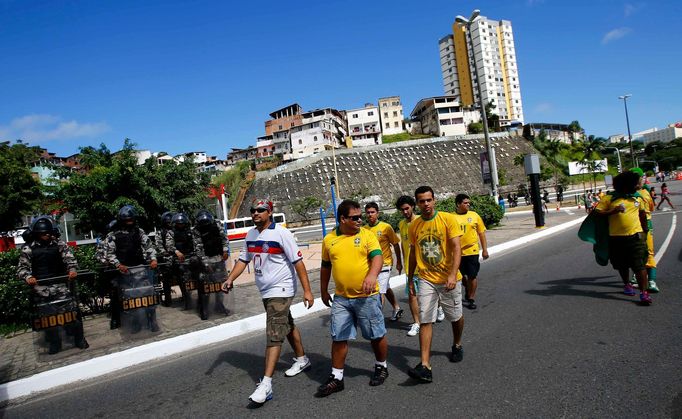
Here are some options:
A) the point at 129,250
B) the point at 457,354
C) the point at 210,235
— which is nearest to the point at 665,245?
the point at 457,354

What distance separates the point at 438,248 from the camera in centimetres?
393

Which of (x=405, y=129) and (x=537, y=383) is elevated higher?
(x=405, y=129)

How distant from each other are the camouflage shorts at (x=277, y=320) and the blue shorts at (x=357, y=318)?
0.49 m

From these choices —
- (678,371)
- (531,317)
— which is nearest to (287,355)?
(531,317)

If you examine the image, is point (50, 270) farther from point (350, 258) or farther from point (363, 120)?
point (363, 120)

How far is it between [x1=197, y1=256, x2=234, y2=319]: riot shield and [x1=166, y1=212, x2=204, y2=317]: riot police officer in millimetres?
398

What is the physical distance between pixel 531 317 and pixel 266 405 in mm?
3567

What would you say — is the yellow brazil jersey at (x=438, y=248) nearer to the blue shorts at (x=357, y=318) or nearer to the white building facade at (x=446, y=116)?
the blue shorts at (x=357, y=318)

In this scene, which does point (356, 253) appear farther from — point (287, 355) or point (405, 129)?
point (405, 129)

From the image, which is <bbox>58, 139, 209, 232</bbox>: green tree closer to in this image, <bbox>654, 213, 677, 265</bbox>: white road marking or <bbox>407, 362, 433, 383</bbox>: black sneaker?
<bbox>407, 362, 433, 383</bbox>: black sneaker

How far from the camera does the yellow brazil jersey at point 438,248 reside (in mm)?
3916

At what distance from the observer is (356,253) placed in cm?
366

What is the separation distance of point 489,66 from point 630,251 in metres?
111

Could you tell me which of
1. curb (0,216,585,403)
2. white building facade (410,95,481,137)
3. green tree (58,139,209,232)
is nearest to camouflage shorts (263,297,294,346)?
curb (0,216,585,403)
